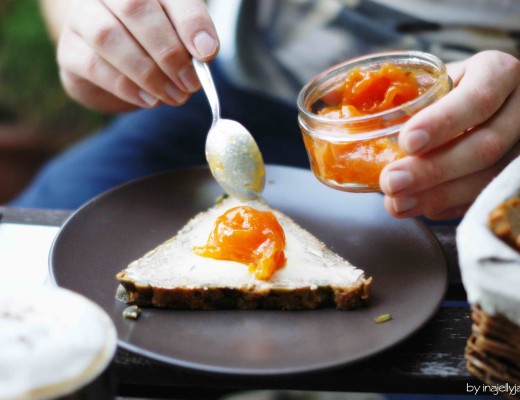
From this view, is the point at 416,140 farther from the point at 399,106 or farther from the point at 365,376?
the point at 365,376


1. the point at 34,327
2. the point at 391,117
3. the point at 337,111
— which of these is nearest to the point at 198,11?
the point at 337,111

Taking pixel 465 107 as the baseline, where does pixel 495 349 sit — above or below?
below

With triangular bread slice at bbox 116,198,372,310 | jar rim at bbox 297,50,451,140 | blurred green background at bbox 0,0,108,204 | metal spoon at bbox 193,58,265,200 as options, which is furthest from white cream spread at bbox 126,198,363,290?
blurred green background at bbox 0,0,108,204

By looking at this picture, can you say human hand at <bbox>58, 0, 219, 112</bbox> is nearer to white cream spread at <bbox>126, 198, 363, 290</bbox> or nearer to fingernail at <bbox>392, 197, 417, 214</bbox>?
white cream spread at <bbox>126, 198, 363, 290</bbox>

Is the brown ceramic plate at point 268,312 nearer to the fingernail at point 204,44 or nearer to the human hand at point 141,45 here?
the human hand at point 141,45

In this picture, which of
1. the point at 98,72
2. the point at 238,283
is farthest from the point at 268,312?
the point at 98,72

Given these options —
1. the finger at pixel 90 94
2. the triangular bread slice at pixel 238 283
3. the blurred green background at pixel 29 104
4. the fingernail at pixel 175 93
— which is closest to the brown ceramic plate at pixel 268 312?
the triangular bread slice at pixel 238 283
